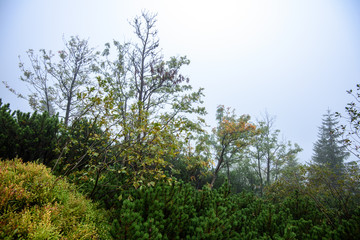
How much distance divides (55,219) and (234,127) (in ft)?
48.5

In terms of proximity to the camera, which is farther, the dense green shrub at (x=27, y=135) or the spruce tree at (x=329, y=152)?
the spruce tree at (x=329, y=152)

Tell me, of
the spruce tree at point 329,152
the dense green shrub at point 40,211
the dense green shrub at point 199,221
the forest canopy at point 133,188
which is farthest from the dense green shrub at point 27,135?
the spruce tree at point 329,152

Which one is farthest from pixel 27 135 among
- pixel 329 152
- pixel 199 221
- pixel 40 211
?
pixel 329 152

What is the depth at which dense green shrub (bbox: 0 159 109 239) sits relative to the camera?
9.25 feet

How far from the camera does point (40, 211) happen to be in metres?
3.27

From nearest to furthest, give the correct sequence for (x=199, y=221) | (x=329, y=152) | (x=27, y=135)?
(x=199, y=221) → (x=27, y=135) → (x=329, y=152)

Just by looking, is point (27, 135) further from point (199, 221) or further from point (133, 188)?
point (199, 221)

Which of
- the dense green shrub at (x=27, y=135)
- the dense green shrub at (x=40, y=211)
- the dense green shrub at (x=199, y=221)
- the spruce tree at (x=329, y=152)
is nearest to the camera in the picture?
the dense green shrub at (x=199, y=221)

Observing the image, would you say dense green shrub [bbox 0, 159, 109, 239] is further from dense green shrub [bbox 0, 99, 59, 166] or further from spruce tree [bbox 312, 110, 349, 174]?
spruce tree [bbox 312, 110, 349, 174]

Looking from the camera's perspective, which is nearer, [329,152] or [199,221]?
[199,221]

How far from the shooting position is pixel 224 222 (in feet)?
9.89

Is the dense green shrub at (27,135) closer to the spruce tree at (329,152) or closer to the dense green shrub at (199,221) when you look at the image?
the dense green shrub at (199,221)

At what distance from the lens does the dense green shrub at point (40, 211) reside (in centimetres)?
282

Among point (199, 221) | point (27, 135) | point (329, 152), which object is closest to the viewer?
point (199, 221)
